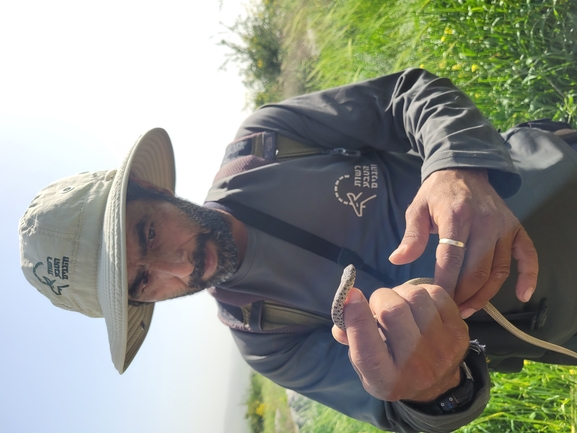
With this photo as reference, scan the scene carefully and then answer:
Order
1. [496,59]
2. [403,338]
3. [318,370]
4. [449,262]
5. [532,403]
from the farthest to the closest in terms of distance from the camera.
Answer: [496,59]
[532,403]
[318,370]
[449,262]
[403,338]

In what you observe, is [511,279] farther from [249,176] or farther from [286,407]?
[286,407]

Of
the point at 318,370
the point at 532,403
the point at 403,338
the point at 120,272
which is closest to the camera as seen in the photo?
the point at 403,338

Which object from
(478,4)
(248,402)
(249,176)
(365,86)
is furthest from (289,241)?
(248,402)

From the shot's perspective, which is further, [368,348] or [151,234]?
[151,234]

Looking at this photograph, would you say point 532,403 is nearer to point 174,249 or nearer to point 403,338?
point 403,338

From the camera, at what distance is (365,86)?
1501 mm

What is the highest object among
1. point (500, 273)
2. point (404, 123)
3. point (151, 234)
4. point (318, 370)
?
point (404, 123)

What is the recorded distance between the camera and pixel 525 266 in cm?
90

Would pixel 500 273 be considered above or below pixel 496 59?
below

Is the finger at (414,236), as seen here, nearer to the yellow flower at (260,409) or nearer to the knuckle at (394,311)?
the knuckle at (394,311)

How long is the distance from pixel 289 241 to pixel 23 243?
101 centimetres

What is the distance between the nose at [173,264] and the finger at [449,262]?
1.10 m

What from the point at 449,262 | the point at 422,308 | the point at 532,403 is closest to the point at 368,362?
the point at 422,308

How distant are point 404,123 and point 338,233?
450 mm
